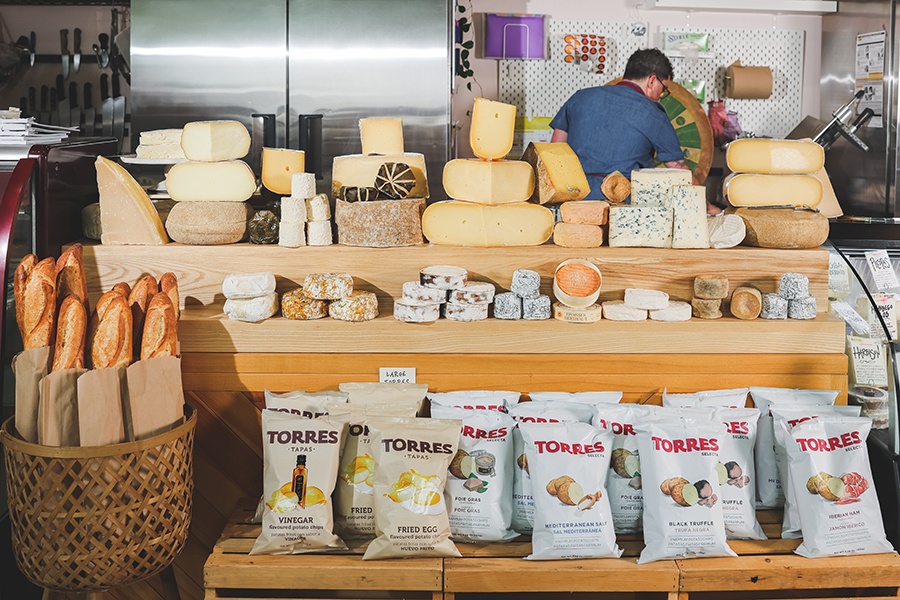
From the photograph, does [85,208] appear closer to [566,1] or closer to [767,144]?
[767,144]

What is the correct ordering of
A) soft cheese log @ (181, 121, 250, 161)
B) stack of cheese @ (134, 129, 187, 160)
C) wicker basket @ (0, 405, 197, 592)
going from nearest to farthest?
wicker basket @ (0, 405, 197, 592) → soft cheese log @ (181, 121, 250, 161) → stack of cheese @ (134, 129, 187, 160)

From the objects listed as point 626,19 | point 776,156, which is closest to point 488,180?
point 776,156

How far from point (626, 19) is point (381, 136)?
3.27 m

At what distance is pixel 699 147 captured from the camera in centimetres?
546

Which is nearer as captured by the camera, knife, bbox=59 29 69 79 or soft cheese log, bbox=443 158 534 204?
soft cheese log, bbox=443 158 534 204

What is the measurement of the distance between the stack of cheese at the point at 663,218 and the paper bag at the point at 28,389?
5.30 ft

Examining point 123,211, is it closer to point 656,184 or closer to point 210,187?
point 210,187

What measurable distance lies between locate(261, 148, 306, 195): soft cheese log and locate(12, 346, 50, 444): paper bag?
884 mm

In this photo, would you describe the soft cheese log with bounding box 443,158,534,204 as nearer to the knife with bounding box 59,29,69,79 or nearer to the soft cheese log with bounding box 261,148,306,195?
the soft cheese log with bounding box 261,148,306,195

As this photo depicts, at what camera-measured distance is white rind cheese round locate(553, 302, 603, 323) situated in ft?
8.50

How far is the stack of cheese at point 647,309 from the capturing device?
2.61 m

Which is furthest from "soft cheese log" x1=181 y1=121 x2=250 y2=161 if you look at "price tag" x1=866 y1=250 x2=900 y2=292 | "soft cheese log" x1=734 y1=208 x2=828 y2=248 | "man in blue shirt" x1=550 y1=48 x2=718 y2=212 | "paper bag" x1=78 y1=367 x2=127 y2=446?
"man in blue shirt" x1=550 y1=48 x2=718 y2=212

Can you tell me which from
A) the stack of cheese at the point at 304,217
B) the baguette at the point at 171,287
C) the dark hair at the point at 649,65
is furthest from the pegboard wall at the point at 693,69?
the baguette at the point at 171,287

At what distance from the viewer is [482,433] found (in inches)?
96.0
